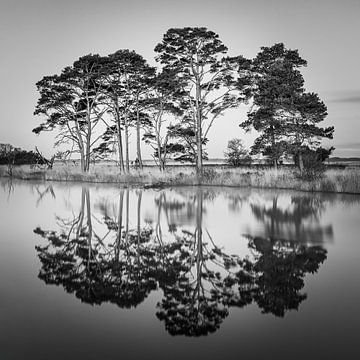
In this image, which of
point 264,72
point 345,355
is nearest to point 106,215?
point 345,355

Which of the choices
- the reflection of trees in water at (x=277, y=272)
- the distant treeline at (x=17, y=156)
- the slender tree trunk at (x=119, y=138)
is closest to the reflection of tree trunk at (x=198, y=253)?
the reflection of trees in water at (x=277, y=272)

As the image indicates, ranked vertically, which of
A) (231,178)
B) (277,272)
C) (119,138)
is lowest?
(277,272)

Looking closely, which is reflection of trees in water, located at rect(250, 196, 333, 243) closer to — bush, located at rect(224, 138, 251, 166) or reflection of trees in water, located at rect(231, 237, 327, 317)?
reflection of trees in water, located at rect(231, 237, 327, 317)

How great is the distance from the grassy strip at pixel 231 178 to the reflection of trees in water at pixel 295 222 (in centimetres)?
736

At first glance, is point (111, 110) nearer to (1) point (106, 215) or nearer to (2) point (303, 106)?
(2) point (303, 106)

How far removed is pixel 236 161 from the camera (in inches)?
2039

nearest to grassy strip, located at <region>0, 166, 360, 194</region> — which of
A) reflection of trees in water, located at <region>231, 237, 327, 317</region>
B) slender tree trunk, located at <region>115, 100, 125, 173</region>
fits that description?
slender tree trunk, located at <region>115, 100, 125, 173</region>

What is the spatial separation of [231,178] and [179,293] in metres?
25.6

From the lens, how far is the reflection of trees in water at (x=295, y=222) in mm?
9617

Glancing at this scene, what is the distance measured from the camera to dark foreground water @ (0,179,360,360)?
3.70m

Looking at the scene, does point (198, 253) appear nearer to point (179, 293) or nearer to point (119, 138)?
point (179, 293)

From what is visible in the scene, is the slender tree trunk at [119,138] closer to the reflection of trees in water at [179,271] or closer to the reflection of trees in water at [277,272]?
the reflection of trees in water at [179,271]

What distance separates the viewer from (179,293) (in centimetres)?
513

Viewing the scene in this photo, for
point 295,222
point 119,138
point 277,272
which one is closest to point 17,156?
point 119,138
